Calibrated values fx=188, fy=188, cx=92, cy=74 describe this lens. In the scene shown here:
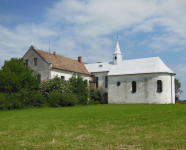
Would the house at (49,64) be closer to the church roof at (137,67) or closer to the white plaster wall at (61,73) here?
the white plaster wall at (61,73)

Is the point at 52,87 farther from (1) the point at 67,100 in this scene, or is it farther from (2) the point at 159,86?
(2) the point at 159,86

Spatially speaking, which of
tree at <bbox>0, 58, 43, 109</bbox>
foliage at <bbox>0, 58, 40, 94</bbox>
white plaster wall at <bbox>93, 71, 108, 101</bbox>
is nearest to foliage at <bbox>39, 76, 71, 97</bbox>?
tree at <bbox>0, 58, 43, 109</bbox>

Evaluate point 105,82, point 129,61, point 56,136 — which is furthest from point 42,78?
point 56,136

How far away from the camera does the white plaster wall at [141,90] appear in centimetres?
2970

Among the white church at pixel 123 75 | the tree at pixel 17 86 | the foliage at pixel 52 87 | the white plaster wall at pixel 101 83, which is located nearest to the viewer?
the tree at pixel 17 86

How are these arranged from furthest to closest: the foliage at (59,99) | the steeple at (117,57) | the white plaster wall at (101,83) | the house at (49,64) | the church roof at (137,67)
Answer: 1. the white plaster wall at (101,83)
2. the steeple at (117,57)
3. the church roof at (137,67)
4. the house at (49,64)
5. the foliage at (59,99)

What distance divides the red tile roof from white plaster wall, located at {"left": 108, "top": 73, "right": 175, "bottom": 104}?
20.8ft

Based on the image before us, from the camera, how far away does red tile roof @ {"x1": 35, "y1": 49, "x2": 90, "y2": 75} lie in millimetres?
31612

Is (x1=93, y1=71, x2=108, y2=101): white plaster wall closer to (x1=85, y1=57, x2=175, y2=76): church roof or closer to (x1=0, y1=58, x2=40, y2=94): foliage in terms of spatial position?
(x1=85, y1=57, x2=175, y2=76): church roof

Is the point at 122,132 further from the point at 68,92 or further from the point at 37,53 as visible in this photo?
the point at 37,53

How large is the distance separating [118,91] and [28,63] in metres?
16.6

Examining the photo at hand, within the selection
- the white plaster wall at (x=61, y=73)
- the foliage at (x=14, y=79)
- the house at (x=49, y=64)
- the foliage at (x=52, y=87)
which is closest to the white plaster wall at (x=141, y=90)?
the house at (x=49, y=64)

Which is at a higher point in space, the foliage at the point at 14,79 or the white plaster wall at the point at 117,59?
the white plaster wall at the point at 117,59

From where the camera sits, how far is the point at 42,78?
30.8 meters
